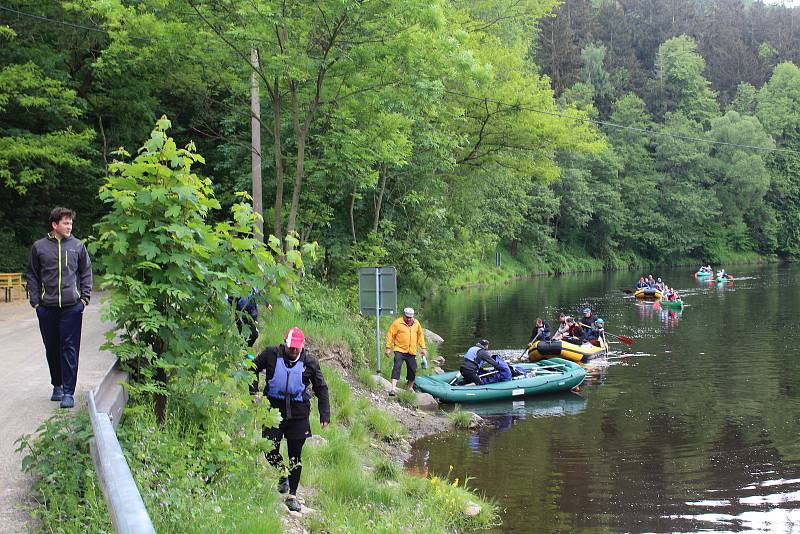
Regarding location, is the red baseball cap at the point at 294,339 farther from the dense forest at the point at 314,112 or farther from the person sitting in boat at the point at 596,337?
the person sitting in boat at the point at 596,337

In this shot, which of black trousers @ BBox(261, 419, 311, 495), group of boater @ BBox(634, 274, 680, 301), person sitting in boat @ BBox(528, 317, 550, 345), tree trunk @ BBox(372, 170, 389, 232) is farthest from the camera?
group of boater @ BBox(634, 274, 680, 301)

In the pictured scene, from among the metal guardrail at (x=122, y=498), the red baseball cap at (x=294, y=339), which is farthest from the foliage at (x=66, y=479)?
the red baseball cap at (x=294, y=339)

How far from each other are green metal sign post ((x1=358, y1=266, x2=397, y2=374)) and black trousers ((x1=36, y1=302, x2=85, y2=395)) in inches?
378

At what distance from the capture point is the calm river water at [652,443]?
991cm

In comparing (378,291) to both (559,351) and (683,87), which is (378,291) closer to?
(559,351)

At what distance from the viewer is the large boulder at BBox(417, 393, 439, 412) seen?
50.8 ft

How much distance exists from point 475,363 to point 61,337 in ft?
36.9

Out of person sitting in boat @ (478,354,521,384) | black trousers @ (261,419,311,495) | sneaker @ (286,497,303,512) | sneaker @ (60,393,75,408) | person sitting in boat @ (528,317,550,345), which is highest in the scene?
sneaker @ (60,393,75,408)

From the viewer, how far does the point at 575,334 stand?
24.7 meters

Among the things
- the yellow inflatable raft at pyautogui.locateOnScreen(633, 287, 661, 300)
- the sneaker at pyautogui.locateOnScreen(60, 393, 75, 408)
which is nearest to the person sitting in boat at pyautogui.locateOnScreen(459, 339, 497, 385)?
the sneaker at pyautogui.locateOnScreen(60, 393, 75, 408)

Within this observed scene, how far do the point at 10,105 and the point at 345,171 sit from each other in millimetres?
10859

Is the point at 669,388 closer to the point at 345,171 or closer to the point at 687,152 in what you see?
the point at 345,171

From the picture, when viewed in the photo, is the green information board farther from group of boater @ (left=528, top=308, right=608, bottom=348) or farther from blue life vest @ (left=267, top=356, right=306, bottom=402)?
blue life vest @ (left=267, top=356, right=306, bottom=402)

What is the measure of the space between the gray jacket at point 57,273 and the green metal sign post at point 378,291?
947cm
